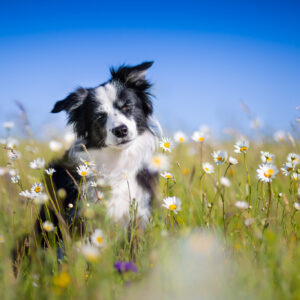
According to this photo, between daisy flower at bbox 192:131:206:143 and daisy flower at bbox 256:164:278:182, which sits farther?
daisy flower at bbox 192:131:206:143

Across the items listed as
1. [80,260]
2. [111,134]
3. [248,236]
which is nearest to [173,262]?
[80,260]

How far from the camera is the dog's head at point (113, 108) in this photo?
8.87 feet

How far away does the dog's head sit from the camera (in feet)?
8.87

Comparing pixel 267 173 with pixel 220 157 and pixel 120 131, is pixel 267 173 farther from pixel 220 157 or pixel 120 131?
pixel 120 131

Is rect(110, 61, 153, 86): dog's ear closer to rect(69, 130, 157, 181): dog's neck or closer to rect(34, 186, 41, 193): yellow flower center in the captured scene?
rect(69, 130, 157, 181): dog's neck

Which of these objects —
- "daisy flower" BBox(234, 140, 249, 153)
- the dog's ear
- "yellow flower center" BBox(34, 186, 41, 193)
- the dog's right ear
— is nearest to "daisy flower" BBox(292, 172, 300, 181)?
"daisy flower" BBox(234, 140, 249, 153)

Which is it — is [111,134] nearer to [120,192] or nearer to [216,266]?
[120,192]

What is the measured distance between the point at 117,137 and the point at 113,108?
1.44ft

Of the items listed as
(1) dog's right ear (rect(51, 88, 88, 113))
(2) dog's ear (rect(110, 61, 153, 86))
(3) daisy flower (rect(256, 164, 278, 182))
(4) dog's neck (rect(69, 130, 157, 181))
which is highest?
(2) dog's ear (rect(110, 61, 153, 86))

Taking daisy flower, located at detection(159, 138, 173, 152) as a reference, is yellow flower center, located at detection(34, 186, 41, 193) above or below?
below

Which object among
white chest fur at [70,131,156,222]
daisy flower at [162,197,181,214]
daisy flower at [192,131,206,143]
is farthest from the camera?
white chest fur at [70,131,156,222]

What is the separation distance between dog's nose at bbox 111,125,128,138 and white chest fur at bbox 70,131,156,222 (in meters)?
0.20

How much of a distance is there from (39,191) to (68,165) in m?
1.13

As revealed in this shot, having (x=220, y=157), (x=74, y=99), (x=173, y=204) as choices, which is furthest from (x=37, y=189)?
(x=74, y=99)
